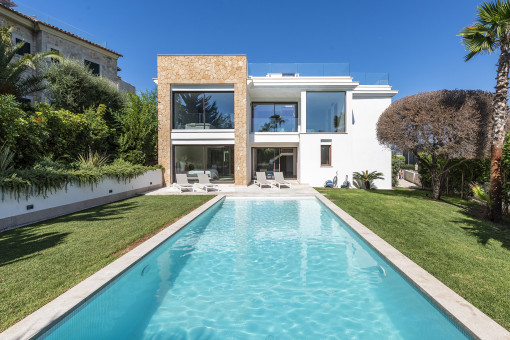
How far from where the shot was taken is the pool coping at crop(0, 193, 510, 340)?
2.53 meters

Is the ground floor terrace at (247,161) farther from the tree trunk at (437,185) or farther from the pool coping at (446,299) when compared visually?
the pool coping at (446,299)

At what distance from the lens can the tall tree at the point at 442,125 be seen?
1029cm

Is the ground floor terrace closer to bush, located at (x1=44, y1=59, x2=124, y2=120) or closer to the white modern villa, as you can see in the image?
the white modern villa

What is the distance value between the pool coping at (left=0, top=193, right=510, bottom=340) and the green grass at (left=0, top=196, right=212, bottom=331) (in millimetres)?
191


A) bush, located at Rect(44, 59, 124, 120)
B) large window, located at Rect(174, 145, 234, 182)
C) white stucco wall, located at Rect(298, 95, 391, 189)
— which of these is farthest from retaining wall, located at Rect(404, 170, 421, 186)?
bush, located at Rect(44, 59, 124, 120)

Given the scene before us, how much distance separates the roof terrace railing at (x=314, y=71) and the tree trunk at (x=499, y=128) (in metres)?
9.19

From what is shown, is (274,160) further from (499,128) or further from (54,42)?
(54,42)

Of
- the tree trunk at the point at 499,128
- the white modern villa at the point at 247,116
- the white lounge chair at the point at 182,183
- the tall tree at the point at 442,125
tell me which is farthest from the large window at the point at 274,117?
the tree trunk at the point at 499,128

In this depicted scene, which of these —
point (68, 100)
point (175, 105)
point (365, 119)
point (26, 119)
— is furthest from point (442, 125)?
point (68, 100)

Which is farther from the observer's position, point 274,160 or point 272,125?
point 274,160

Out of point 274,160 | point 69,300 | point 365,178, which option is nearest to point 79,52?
point 274,160

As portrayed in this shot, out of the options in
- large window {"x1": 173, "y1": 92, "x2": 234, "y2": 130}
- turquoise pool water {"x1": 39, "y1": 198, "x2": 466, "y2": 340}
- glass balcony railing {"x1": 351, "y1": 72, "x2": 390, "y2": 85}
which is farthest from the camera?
glass balcony railing {"x1": 351, "y1": 72, "x2": 390, "y2": 85}

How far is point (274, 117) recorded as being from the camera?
1841cm

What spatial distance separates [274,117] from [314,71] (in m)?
4.31
